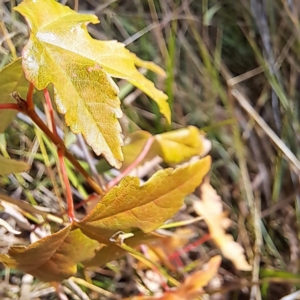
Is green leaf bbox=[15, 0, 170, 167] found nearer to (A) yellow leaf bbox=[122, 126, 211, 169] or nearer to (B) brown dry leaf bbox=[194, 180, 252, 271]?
(A) yellow leaf bbox=[122, 126, 211, 169]

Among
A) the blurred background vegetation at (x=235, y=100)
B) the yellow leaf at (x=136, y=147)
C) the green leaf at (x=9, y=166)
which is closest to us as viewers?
the green leaf at (x=9, y=166)

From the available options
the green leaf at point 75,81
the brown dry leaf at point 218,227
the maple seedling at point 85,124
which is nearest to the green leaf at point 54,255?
the maple seedling at point 85,124

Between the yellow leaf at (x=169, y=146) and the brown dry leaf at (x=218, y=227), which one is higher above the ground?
the yellow leaf at (x=169, y=146)

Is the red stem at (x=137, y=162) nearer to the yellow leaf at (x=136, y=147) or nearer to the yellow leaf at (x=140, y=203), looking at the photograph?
the yellow leaf at (x=136, y=147)

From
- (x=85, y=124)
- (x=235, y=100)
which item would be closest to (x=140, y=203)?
(x=85, y=124)

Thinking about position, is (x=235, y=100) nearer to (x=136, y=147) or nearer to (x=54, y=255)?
(x=136, y=147)

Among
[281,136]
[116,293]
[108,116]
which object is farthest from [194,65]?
[108,116]
